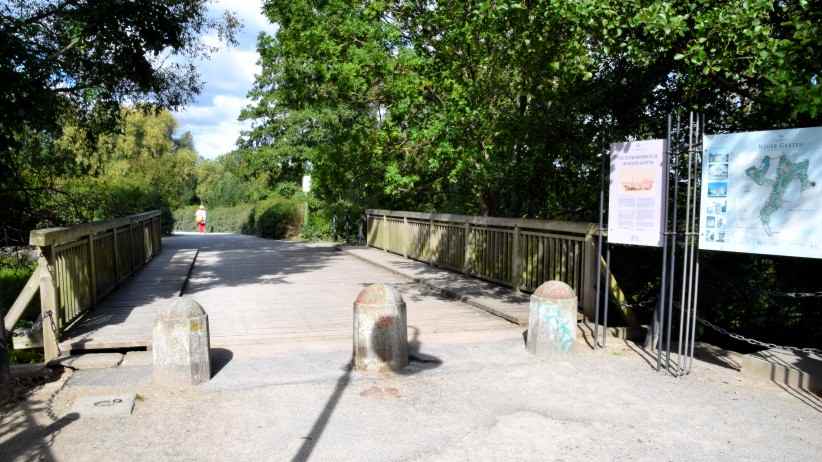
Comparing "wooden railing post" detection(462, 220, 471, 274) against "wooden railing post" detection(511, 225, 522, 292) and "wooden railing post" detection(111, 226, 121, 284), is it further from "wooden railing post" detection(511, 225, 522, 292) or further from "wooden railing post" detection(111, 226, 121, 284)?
"wooden railing post" detection(111, 226, 121, 284)

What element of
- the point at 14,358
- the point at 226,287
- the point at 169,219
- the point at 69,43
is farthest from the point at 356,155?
the point at 169,219

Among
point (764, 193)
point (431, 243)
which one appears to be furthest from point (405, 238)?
point (764, 193)

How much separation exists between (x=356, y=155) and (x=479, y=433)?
11.5 meters

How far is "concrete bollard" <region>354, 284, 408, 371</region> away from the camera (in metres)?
6.05

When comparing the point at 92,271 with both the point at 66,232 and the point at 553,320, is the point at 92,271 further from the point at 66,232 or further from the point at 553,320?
the point at 553,320

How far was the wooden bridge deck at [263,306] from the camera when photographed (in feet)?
24.1

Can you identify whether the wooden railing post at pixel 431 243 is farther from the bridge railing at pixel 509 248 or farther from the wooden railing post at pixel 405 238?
the wooden railing post at pixel 405 238

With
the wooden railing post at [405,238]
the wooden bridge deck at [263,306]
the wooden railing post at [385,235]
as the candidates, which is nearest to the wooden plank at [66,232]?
the wooden bridge deck at [263,306]

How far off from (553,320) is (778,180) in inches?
100.0

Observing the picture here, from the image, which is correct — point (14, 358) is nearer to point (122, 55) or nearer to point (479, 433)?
point (122, 55)

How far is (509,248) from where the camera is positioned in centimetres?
1062

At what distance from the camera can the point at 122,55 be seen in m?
10.9

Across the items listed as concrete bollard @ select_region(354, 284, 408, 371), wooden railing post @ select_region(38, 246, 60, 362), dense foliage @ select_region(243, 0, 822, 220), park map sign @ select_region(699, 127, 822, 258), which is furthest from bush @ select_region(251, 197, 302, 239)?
park map sign @ select_region(699, 127, 822, 258)

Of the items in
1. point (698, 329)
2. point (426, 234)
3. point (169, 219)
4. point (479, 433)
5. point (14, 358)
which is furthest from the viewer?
point (169, 219)
